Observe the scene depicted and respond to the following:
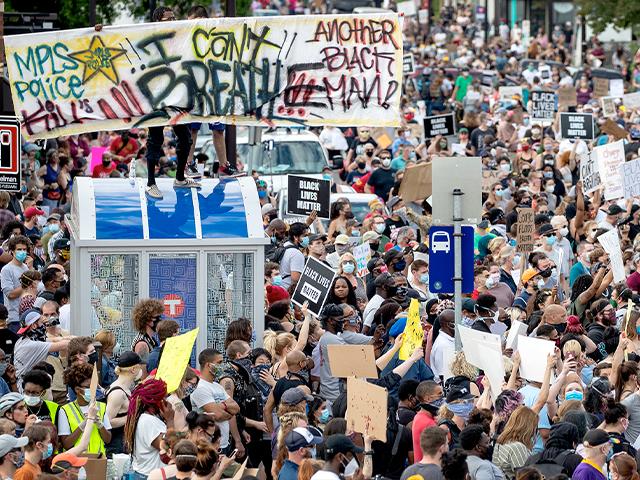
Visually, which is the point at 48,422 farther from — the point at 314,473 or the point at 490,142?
the point at 490,142

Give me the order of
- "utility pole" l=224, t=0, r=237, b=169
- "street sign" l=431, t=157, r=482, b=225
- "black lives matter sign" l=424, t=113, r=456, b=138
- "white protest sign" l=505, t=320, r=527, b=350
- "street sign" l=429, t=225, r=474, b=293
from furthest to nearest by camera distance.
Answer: "black lives matter sign" l=424, t=113, r=456, b=138 < "utility pole" l=224, t=0, r=237, b=169 < "street sign" l=429, t=225, r=474, b=293 < "street sign" l=431, t=157, r=482, b=225 < "white protest sign" l=505, t=320, r=527, b=350

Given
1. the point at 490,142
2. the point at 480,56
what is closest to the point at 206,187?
the point at 490,142

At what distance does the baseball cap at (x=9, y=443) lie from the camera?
10211mm

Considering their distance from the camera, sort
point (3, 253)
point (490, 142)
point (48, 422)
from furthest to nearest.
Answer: point (490, 142) < point (3, 253) < point (48, 422)

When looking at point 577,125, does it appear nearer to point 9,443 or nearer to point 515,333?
point 515,333

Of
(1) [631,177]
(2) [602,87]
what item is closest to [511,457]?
(1) [631,177]

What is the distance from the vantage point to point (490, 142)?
99.7ft

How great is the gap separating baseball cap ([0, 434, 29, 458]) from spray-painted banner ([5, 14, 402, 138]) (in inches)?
232

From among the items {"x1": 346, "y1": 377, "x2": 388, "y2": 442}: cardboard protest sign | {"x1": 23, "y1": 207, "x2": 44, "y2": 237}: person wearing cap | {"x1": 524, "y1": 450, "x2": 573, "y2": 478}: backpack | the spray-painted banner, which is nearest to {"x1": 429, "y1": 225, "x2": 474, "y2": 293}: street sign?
the spray-painted banner

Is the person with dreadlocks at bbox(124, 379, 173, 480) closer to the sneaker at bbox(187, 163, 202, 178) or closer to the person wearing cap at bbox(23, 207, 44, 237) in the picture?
the sneaker at bbox(187, 163, 202, 178)

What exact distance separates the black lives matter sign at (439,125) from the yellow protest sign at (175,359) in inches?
685

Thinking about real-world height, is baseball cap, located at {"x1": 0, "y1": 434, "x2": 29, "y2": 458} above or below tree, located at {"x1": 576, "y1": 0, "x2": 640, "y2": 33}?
below

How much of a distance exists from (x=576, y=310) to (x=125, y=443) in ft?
22.7

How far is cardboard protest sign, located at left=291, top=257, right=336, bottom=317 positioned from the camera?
15484 millimetres
